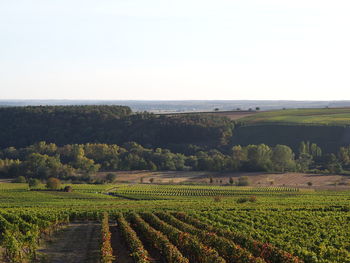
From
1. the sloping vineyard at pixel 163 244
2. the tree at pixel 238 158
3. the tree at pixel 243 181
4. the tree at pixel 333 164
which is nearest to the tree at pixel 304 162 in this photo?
the tree at pixel 333 164

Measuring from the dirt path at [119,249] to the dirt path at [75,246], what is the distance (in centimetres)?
173

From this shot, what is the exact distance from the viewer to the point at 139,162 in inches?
7136

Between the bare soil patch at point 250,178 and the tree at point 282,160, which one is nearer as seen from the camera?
the bare soil patch at point 250,178

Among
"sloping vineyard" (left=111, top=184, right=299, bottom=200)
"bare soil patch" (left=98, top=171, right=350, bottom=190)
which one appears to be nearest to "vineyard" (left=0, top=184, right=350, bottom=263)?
"sloping vineyard" (left=111, top=184, right=299, bottom=200)

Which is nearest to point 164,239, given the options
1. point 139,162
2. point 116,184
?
point 116,184

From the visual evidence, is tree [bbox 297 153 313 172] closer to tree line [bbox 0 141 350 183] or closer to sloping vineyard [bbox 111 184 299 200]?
tree line [bbox 0 141 350 183]

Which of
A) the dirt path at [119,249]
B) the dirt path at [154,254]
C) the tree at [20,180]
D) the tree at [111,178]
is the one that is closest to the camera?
A: the dirt path at [154,254]

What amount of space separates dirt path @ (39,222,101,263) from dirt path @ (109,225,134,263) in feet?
5.67

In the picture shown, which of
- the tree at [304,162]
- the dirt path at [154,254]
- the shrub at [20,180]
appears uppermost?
the dirt path at [154,254]

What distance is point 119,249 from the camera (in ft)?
168

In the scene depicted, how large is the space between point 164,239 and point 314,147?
5810 inches

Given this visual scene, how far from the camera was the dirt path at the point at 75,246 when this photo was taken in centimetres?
4930

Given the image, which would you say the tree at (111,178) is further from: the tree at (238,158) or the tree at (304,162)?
the tree at (304,162)

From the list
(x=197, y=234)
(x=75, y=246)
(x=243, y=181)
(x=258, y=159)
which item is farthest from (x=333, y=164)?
(x=75, y=246)
